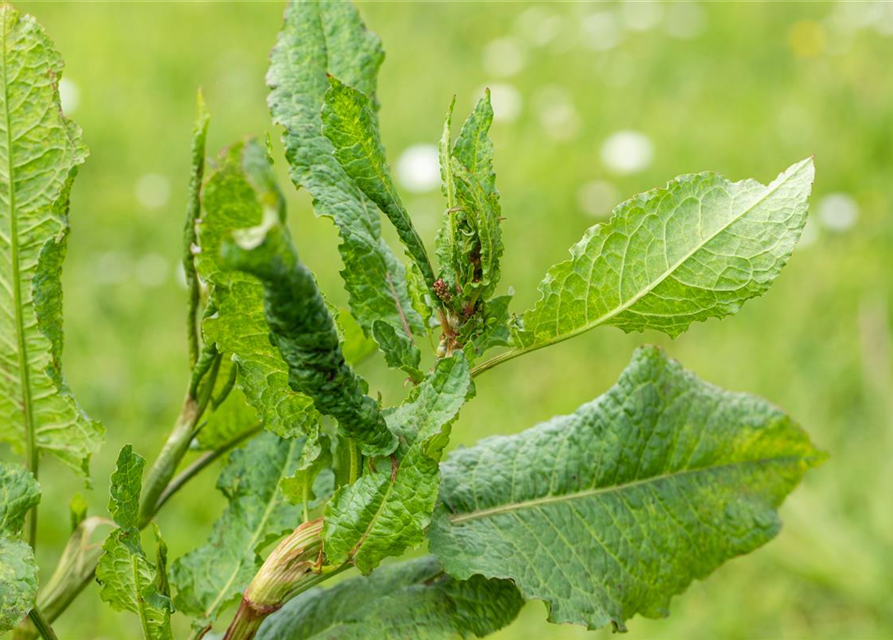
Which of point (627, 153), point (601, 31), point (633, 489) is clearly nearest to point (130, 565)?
point (633, 489)

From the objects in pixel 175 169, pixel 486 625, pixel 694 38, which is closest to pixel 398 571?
pixel 486 625

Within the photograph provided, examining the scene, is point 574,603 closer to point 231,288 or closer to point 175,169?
point 231,288

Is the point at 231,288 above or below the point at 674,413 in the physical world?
below

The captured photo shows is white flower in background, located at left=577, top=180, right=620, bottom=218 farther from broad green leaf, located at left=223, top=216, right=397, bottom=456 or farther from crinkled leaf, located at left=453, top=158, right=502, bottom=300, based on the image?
broad green leaf, located at left=223, top=216, right=397, bottom=456

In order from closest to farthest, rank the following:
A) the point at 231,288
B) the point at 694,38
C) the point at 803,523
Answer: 1. the point at 231,288
2. the point at 803,523
3. the point at 694,38

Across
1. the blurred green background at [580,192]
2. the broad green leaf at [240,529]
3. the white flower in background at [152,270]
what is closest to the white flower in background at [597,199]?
the blurred green background at [580,192]

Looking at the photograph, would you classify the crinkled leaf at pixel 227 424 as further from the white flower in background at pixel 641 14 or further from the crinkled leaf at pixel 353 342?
the white flower in background at pixel 641 14
